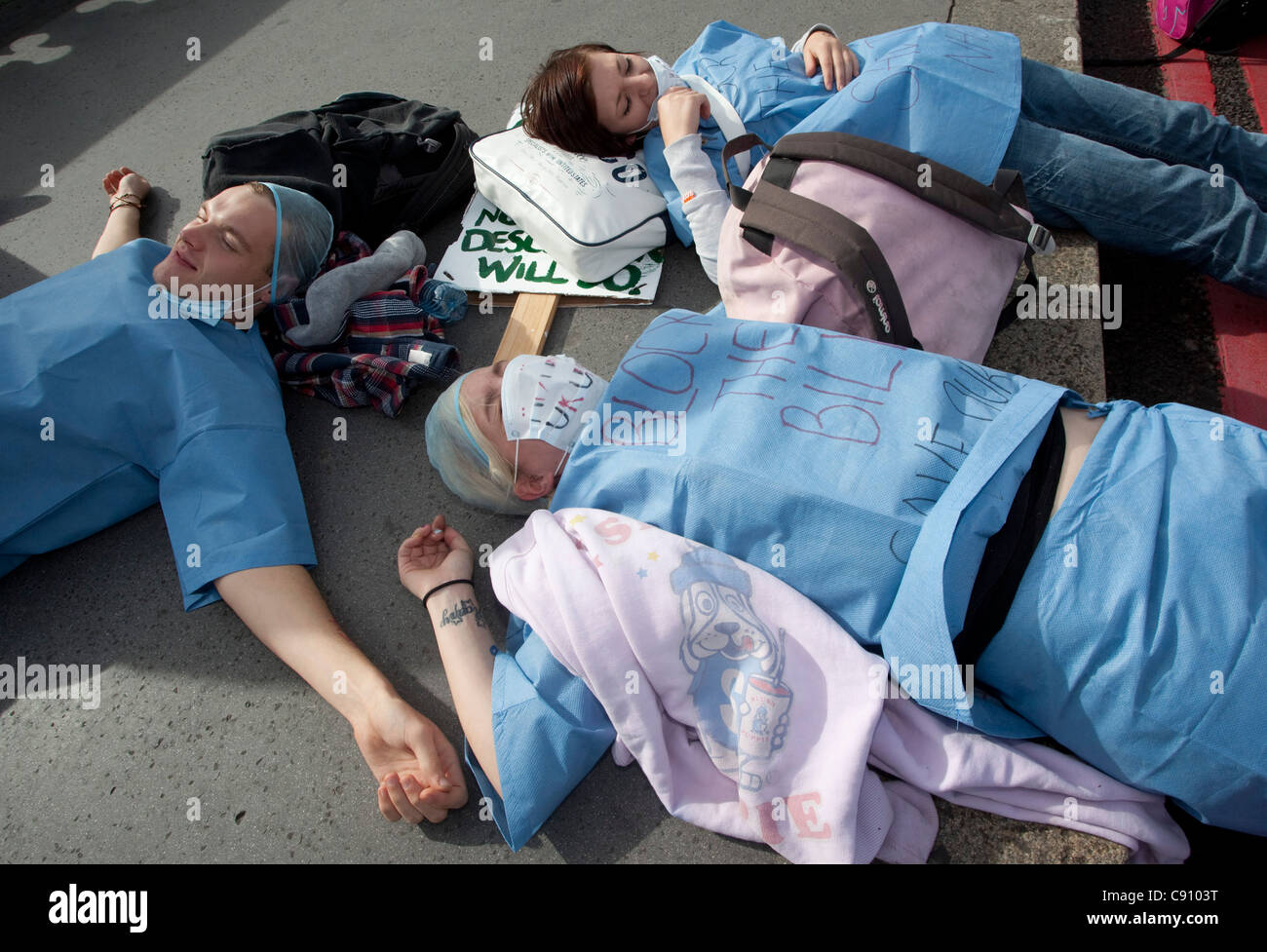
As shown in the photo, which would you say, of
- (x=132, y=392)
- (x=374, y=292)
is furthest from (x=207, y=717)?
(x=374, y=292)

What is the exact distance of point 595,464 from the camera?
133 centimetres

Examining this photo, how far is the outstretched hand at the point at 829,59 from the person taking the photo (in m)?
1.95

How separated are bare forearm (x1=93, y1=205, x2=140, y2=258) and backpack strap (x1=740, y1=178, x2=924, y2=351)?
1.60 metres

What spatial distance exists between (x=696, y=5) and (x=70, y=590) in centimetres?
241

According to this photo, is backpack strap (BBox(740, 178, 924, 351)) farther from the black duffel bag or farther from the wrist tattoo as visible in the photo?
the black duffel bag

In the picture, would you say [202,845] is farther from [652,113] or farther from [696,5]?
[696,5]

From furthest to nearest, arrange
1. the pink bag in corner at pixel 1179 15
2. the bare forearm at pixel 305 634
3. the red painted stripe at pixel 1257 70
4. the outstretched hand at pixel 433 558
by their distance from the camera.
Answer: the pink bag in corner at pixel 1179 15, the red painted stripe at pixel 1257 70, the outstretched hand at pixel 433 558, the bare forearm at pixel 305 634

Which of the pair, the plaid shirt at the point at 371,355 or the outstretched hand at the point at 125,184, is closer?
the plaid shirt at the point at 371,355

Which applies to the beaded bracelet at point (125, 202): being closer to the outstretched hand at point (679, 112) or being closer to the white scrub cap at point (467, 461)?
the white scrub cap at point (467, 461)

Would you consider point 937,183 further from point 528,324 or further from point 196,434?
point 196,434

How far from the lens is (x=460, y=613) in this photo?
1.42 metres

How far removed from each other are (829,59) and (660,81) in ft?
1.35

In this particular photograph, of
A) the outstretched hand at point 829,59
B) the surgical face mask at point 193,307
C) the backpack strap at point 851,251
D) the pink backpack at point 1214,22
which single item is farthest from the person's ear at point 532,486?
the pink backpack at point 1214,22

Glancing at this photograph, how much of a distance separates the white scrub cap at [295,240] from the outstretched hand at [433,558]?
704 mm
